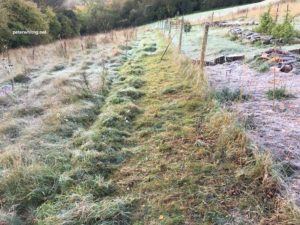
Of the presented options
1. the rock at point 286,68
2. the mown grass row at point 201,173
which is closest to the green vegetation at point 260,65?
the rock at point 286,68

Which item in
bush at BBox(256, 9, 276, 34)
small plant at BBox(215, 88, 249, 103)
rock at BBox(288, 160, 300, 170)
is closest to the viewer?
rock at BBox(288, 160, 300, 170)

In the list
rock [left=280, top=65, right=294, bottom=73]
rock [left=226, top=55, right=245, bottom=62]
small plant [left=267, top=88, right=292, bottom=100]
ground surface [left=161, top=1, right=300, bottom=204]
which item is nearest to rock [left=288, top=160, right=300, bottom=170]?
ground surface [left=161, top=1, right=300, bottom=204]

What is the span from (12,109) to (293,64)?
21.5 ft

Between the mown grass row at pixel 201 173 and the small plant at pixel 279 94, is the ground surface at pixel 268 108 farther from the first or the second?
the mown grass row at pixel 201 173

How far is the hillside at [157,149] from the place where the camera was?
3.52m

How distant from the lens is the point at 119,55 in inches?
538

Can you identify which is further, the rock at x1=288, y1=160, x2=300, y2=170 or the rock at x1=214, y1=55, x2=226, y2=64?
the rock at x1=214, y1=55, x2=226, y2=64

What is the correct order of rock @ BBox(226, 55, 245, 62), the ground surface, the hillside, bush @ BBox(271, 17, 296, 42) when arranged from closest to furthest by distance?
the hillside
the ground surface
rock @ BBox(226, 55, 245, 62)
bush @ BBox(271, 17, 296, 42)

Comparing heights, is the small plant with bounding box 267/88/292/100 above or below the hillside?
above

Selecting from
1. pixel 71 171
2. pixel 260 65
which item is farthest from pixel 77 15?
pixel 71 171

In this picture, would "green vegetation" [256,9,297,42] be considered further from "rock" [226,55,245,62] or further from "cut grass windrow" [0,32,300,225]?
"cut grass windrow" [0,32,300,225]

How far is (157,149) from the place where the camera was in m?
4.89

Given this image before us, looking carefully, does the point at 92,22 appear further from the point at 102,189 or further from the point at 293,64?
the point at 102,189

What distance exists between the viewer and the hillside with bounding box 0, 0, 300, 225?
352cm
